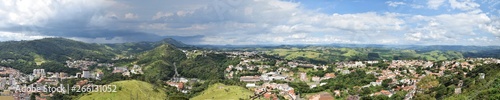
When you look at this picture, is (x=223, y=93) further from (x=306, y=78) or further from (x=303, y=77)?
(x=306, y=78)

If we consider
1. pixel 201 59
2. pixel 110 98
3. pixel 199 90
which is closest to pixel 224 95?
pixel 199 90

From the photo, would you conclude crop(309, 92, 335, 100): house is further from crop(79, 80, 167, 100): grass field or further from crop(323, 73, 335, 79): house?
crop(79, 80, 167, 100): grass field

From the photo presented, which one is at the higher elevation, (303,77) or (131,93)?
(131,93)

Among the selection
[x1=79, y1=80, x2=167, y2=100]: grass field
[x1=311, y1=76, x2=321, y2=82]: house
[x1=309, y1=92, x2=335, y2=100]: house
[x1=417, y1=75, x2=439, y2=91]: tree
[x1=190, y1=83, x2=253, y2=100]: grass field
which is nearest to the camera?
[x1=79, y1=80, x2=167, y2=100]: grass field

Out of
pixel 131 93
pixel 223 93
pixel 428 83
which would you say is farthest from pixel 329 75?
pixel 131 93

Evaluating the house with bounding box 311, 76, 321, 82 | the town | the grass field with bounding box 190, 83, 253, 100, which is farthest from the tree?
the house with bounding box 311, 76, 321, 82

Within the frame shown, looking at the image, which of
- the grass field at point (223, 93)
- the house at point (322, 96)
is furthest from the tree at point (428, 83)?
the grass field at point (223, 93)

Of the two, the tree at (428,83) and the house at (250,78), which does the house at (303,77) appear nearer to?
the house at (250,78)
